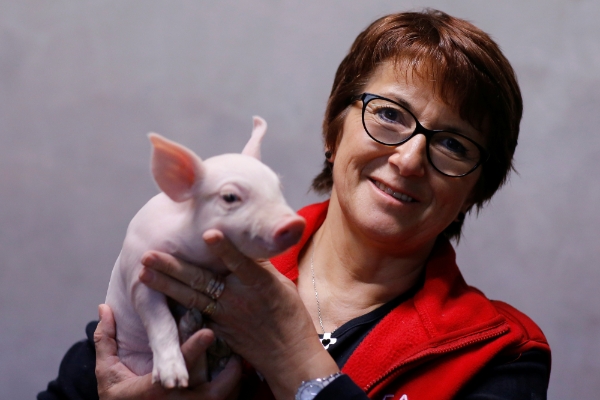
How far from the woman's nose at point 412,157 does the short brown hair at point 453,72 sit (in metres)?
0.12

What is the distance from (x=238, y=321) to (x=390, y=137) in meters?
0.54

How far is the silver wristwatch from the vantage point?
114 cm

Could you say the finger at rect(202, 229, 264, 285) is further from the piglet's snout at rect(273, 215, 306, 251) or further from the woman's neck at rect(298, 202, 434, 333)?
the woman's neck at rect(298, 202, 434, 333)

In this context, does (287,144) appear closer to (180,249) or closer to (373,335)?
(373,335)

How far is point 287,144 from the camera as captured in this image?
2254 millimetres

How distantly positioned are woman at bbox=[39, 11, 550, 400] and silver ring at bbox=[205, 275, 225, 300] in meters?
0.06

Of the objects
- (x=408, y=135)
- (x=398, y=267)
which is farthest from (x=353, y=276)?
(x=408, y=135)

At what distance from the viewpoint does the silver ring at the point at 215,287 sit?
105 cm

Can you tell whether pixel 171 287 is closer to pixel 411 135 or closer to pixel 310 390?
pixel 310 390

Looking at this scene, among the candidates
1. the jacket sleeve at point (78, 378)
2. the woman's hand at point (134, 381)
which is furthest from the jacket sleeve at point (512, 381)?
the jacket sleeve at point (78, 378)

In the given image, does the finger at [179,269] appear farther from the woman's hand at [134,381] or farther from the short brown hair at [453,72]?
the short brown hair at [453,72]

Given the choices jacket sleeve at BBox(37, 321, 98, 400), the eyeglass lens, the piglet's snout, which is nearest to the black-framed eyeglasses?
the eyeglass lens

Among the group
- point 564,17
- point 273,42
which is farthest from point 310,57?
point 564,17

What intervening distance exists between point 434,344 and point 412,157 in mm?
402
